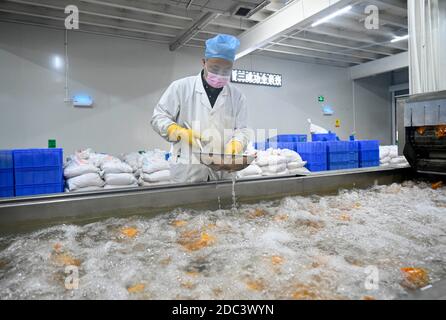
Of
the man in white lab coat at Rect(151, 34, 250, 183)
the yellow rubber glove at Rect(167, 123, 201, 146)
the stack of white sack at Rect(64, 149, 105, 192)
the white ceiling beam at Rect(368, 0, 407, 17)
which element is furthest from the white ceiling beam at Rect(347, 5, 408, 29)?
the stack of white sack at Rect(64, 149, 105, 192)

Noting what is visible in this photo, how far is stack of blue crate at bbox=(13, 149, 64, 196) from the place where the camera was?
9.79 feet

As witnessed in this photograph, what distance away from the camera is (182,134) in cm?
182

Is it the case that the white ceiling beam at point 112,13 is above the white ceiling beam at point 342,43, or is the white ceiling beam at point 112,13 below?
below

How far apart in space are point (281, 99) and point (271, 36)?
2477 mm

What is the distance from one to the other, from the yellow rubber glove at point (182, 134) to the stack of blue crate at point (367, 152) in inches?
156

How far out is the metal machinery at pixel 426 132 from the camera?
201 centimetres

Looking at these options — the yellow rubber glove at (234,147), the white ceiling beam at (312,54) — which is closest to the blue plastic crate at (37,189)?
the yellow rubber glove at (234,147)

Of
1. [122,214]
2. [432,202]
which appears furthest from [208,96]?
[432,202]

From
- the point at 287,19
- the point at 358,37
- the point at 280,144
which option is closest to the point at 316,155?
the point at 280,144

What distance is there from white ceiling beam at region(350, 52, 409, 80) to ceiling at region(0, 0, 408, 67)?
26 cm

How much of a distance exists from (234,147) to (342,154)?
11.2ft

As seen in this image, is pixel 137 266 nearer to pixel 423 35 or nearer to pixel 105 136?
pixel 423 35

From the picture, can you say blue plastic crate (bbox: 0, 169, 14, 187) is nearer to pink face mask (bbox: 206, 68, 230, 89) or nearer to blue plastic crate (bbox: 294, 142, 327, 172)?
pink face mask (bbox: 206, 68, 230, 89)

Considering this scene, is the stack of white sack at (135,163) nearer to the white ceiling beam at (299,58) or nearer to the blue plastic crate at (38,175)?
the blue plastic crate at (38,175)
